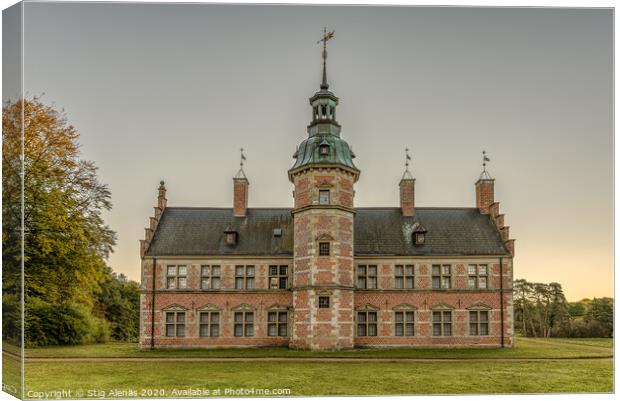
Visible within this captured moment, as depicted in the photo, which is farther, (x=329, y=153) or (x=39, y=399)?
(x=329, y=153)

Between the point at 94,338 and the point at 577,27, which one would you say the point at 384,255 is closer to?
the point at 577,27

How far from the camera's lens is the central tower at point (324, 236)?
2911 cm

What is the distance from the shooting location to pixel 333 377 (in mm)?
20453

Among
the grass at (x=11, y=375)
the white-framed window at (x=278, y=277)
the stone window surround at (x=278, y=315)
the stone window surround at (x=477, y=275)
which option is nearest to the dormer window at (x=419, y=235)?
the stone window surround at (x=477, y=275)

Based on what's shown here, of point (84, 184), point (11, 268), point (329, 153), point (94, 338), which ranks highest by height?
point (329, 153)

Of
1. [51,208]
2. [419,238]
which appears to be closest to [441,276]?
[419,238]

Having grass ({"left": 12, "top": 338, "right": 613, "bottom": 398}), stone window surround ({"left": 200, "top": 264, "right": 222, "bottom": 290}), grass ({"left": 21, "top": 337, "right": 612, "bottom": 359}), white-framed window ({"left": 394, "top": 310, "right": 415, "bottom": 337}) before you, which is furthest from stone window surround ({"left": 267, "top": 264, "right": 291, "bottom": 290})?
white-framed window ({"left": 394, "top": 310, "right": 415, "bottom": 337})

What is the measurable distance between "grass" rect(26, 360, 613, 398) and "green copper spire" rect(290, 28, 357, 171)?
10770 millimetres

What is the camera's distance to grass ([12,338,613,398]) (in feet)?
61.1

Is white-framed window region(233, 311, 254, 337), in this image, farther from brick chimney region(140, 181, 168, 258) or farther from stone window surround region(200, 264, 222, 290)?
brick chimney region(140, 181, 168, 258)

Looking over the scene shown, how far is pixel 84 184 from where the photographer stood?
23.8m

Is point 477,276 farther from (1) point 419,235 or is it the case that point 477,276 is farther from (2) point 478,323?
(1) point 419,235

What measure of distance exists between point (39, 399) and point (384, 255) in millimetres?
19884

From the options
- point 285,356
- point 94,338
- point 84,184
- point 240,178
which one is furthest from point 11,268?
point 94,338
